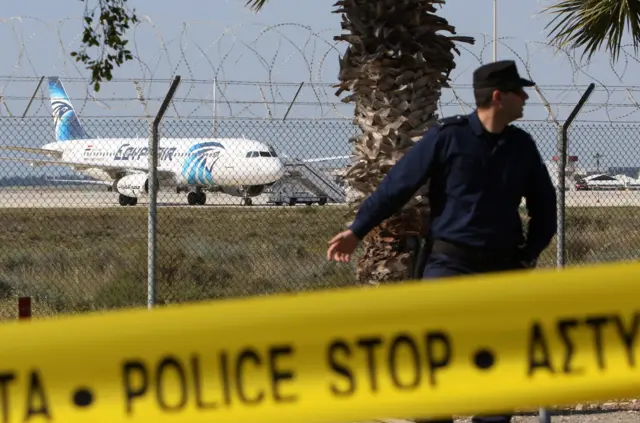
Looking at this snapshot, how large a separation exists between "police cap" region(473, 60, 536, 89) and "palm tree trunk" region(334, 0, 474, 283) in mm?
3519

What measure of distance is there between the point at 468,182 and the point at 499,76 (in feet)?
1.57

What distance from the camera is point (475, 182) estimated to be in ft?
17.1

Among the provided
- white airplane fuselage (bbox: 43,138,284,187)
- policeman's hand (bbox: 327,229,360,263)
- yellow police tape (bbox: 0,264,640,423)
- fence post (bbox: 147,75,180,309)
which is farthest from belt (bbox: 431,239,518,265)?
white airplane fuselage (bbox: 43,138,284,187)

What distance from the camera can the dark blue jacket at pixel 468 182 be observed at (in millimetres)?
5199

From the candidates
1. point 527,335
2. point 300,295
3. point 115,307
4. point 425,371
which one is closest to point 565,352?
point 527,335

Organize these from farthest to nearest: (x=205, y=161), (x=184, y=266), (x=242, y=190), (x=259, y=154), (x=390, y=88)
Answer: (x=205, y=161) < (x=259, y=154) < (x=242, y=190) < (x=184, y=266) < (x=390, y=88)

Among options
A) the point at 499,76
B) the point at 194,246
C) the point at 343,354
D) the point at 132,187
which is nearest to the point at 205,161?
the point at 132,187

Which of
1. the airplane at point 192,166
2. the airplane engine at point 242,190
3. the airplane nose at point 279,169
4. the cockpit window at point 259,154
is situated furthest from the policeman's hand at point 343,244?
the cockpit window at point 259,154

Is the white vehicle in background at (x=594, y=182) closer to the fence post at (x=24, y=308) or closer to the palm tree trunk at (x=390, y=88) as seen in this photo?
the palm tree trunk at (x=390, y=88)

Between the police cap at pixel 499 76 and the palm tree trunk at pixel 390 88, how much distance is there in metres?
3.52

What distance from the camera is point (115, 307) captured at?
13211 millimetres

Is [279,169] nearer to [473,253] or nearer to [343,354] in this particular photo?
[473,253]

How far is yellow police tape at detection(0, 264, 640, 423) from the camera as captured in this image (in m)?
4.07

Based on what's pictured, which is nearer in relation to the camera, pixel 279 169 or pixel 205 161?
pixel 279 169
